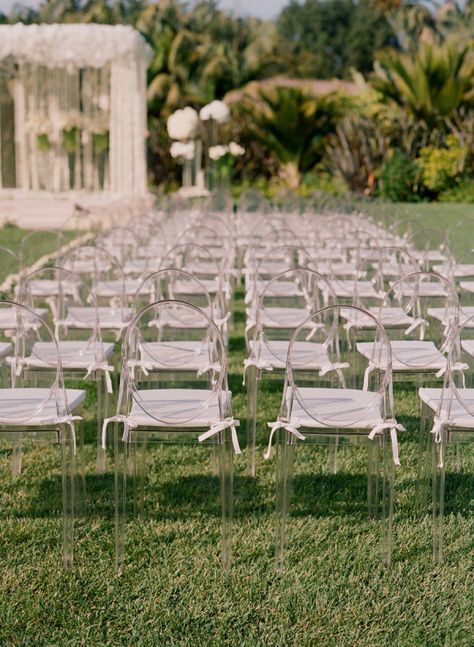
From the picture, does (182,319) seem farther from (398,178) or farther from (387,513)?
(398,178)

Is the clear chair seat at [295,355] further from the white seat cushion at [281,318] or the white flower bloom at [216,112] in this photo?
the white flower bloom at [216,112]

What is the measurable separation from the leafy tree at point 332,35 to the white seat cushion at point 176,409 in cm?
4156

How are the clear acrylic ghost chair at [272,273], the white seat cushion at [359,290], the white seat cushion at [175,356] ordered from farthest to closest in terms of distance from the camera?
the white seat cushion at [359,290] → the clear acrylic ghost chair at [272,273] → the white seat cushion at [175,356]

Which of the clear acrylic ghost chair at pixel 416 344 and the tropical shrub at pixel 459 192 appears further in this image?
the tropical shrub at pixel 459 192

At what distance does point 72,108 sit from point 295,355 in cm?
1501

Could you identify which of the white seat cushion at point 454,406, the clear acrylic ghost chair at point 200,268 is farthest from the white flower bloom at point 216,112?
the white seat cushion at point 454,406

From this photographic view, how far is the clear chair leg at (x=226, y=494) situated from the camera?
379 centimetres

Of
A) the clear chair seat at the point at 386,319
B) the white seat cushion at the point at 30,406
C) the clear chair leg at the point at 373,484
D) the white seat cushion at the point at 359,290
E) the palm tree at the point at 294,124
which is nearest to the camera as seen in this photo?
the white seat cushion at the point at 30,406

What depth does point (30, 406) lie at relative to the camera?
3.87 metres

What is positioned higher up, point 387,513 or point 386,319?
point 386,319

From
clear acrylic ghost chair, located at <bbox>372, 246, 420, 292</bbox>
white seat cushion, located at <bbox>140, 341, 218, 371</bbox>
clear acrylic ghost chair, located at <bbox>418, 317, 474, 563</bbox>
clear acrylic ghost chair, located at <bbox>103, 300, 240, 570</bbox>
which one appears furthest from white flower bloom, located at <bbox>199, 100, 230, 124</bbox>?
clear acrylic ghost chair, located at <bbox>103, 300, 240, 570</bbox>

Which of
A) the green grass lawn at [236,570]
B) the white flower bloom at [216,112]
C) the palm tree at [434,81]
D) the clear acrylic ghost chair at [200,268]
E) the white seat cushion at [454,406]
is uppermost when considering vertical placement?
the palm tree at [434,81]

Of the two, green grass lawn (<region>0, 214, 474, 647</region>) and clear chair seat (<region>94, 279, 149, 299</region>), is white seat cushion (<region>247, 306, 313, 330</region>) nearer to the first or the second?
green grass lawn (<region>0, 214, 474, 647</region>)

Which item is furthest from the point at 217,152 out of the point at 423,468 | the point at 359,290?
the point at 423,468
